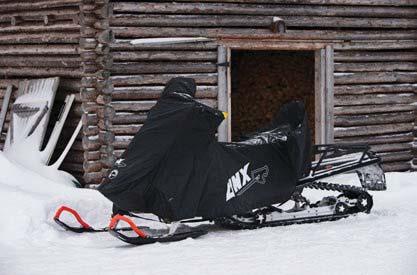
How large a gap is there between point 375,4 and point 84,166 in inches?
210

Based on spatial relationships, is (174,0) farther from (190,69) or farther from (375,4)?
(375,4)

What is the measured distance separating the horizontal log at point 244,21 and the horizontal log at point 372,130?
162 centimetres

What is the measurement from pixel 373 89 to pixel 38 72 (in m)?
5.33

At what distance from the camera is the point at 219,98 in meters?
11.4

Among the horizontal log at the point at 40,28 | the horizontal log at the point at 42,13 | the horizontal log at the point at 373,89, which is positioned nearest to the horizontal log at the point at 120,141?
the horizontal log at the point at 40,28

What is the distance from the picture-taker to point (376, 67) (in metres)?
12.7

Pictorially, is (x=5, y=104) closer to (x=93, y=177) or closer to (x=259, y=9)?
(x=93, y=177)

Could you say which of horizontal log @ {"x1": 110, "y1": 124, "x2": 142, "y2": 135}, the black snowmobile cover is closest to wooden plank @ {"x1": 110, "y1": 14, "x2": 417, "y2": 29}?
horizontal log @ {"x1": 110, "y1": 124, "x2": 142, "y2": 135}

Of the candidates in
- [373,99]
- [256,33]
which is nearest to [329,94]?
[373,99]

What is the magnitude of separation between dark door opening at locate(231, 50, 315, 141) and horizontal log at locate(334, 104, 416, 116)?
321 centimetres

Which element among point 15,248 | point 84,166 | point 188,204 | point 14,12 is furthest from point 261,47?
point 15,248

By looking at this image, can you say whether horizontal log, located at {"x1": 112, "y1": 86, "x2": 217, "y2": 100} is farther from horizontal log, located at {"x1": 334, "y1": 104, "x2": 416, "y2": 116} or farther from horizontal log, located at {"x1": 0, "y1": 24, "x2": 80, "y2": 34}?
horizontal log, located at {"x1": 334, "y1": 104, "x2": 416, "y2": 116}

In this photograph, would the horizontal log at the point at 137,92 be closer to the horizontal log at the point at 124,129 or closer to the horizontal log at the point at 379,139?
the horizontal log at the point at 124,129

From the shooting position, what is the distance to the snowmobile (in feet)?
22.4
